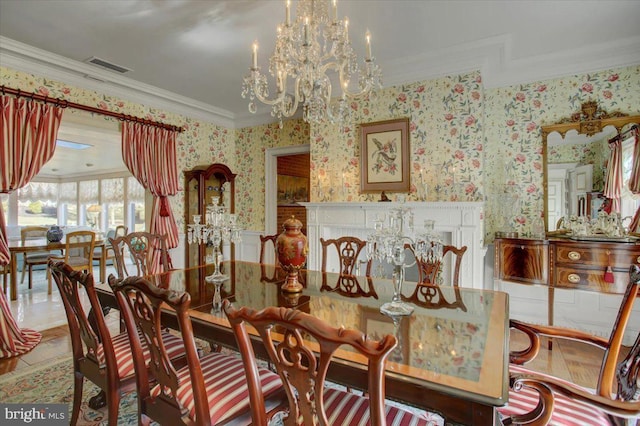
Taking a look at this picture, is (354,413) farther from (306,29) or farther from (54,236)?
(54,236)

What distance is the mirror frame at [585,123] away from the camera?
118 inches

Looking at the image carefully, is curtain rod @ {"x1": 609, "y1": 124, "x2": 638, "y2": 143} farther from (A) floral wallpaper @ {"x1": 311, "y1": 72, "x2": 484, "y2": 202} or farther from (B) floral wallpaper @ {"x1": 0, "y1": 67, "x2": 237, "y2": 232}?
(B) floral wallpaper @ {"x1": 0, "y1": 67, "x2": 237, "y2": 232}

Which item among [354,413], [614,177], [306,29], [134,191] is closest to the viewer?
[354,413]

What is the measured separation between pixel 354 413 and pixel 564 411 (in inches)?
30.6

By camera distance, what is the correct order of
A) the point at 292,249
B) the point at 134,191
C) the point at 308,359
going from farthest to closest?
the point at 134,191, the point at 292,249, the point at 308,359

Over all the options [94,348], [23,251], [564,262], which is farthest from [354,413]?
[23,251]

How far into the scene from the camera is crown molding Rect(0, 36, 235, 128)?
2951mm

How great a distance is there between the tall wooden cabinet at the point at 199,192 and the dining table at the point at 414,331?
95.9 inches

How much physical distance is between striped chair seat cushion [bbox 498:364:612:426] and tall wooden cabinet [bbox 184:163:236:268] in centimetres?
408

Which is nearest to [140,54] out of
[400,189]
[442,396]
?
[400,189]

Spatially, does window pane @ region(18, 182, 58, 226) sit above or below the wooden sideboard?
above

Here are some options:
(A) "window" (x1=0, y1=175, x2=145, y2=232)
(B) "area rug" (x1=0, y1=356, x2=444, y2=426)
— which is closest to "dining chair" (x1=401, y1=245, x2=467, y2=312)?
(B) "area rug" (x1=0, y1=356, x2=444, y2=426)

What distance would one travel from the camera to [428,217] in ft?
10.7

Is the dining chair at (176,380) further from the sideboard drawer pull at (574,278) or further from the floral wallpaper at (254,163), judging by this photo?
the floral wallpaper at (254,163)
